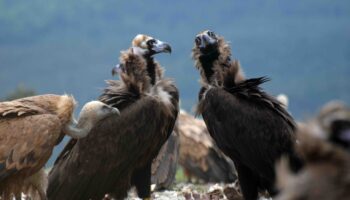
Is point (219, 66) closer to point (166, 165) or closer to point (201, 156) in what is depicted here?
point (166, 165)

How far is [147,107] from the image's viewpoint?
7484 millimetres

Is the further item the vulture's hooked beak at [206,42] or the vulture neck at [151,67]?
the vulture neck at [151,67]

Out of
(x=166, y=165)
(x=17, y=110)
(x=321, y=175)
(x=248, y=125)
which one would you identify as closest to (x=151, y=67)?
(x=248, y=125)

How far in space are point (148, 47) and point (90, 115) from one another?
1.36 metres

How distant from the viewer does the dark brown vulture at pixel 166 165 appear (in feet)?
35.9

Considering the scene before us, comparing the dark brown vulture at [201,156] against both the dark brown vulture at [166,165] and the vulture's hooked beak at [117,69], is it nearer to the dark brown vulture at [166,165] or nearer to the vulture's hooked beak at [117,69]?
the dark brown vulture at [166,165]

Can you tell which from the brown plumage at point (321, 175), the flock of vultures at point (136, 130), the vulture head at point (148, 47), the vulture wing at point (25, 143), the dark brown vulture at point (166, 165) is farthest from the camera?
the dark brown vulture at point (166, 165)

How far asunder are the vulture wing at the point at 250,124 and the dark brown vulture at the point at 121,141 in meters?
0.58

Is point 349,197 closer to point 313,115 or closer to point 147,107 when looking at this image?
point 313,115

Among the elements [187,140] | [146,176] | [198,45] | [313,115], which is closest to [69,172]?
[146,176]

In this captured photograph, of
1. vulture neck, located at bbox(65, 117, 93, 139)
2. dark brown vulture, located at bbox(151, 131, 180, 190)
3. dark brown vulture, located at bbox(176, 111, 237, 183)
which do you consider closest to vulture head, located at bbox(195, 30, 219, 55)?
vulture neck, located at bbox(65, 117, 93, 139)

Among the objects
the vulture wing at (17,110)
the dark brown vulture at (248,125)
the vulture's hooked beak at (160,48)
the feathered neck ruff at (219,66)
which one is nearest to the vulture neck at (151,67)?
the vulture's hooked beak at (160,48)

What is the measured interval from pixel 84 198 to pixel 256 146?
188cm

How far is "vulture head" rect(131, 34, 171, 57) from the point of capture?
26.8 ft
